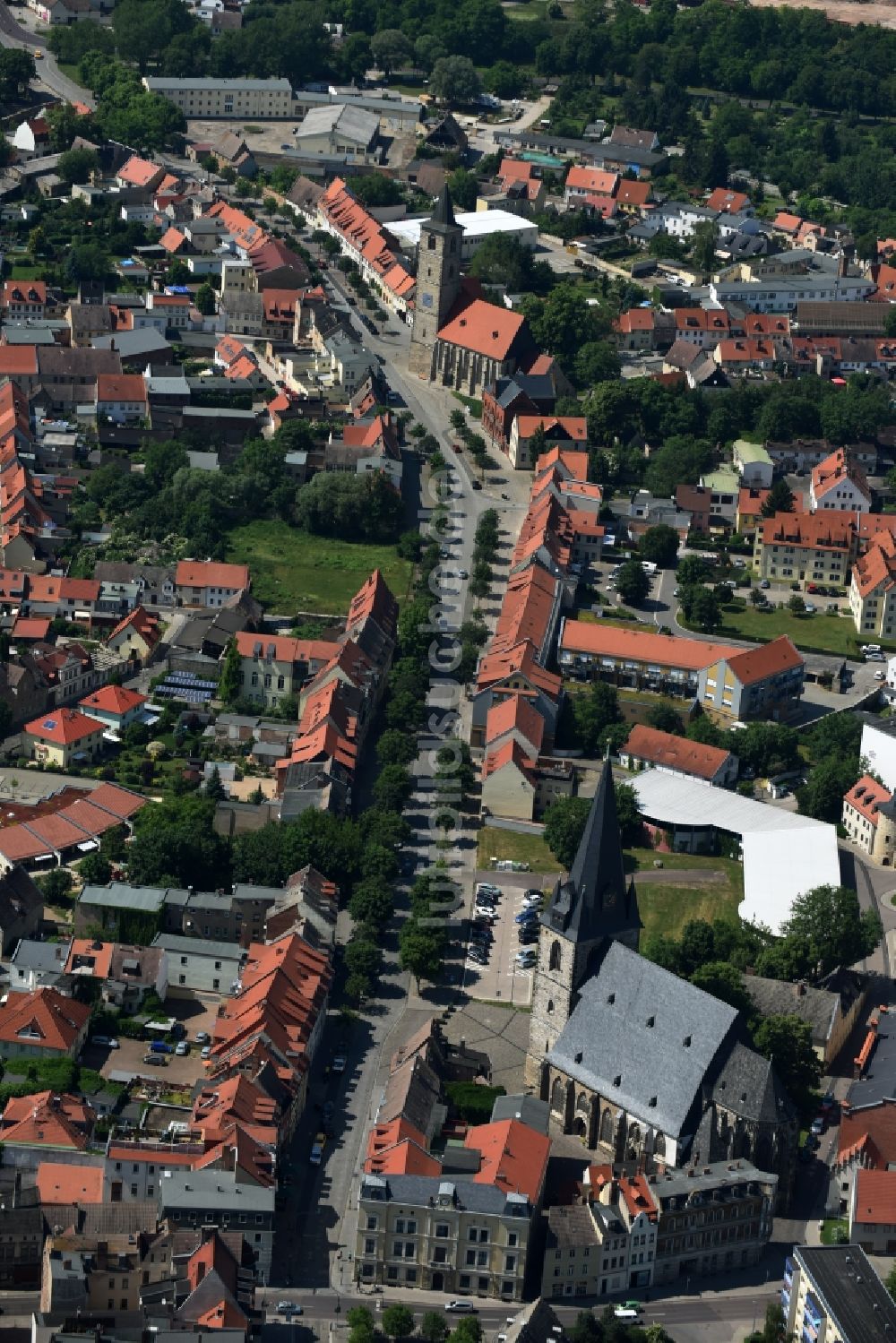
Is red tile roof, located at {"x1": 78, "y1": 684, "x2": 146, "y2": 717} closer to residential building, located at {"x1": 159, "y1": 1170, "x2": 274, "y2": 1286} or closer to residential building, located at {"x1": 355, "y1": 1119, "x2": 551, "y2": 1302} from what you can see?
residential building, located at {"x1": 159, "y1": 1170, "x2": 274, "y2": 1286}

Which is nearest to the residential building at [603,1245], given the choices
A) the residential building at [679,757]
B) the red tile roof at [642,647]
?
the residential building at [679,757]

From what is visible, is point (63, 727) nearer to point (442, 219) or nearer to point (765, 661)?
point (765, 661)

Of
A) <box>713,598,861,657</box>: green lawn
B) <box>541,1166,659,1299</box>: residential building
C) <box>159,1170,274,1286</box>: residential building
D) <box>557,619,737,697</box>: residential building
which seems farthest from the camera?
<box>713,598,861,657</box>: green lawn

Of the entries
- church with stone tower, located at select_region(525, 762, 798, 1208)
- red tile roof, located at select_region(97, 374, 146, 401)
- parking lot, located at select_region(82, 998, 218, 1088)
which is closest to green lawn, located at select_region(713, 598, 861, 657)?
red tile roof, located at select_region(97, 374, 146, 401)

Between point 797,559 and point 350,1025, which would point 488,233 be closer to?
point 797,559

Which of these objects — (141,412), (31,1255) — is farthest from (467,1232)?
(141,412)
